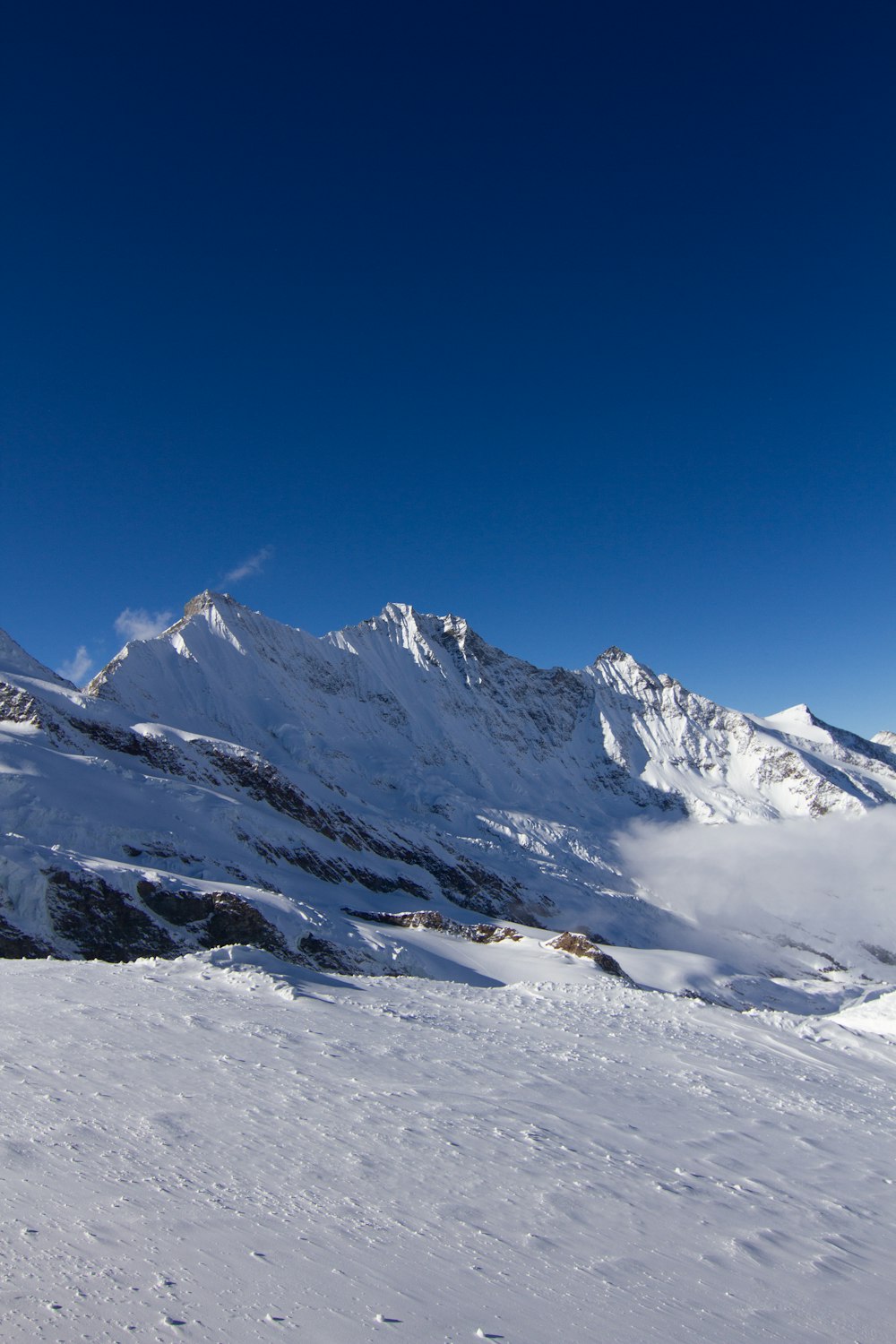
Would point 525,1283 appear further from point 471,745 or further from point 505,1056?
point 471,745

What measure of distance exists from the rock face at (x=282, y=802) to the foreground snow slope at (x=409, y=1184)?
20167mm

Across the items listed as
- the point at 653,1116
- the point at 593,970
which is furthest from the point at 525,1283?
the point at 593,970

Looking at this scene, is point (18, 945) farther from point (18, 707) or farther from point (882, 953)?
point (882, 953)

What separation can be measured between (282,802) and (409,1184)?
66.2 m

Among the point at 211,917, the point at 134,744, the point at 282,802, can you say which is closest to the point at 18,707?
the point at 134,744

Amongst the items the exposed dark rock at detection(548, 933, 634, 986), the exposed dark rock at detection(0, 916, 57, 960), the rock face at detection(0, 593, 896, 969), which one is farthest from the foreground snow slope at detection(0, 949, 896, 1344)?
the exposed dark rock at detection(548, 933, 634, 986)

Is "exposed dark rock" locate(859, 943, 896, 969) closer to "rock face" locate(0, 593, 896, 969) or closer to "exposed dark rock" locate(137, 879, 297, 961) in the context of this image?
"rock face" locate(0, 593, 896, 969)

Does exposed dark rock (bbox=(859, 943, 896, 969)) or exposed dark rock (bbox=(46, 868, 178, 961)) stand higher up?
exposed dark rock (bbox=(859, 943, 896, 969))

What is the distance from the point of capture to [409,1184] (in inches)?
291

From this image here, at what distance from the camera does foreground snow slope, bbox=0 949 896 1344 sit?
5.20m

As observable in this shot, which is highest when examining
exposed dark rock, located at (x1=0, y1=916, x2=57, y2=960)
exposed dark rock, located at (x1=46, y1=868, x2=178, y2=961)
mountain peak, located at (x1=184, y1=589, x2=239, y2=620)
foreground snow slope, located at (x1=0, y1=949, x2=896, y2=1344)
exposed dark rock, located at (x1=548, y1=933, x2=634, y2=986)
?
mountain peak, located at (x1=184, y1=589, x2=239, y2=620)

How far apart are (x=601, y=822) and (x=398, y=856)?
4126 inches

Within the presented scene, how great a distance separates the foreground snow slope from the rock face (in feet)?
66.2

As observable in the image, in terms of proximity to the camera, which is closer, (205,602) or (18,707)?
(18,707)
